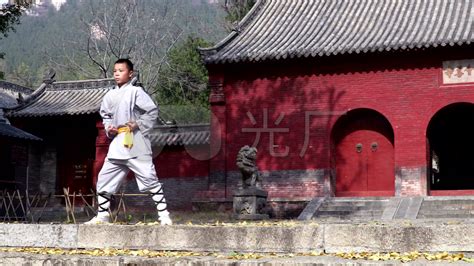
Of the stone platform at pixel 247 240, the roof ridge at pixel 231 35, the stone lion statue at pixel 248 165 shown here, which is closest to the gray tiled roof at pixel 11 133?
the roof ridge at pixel 231 35

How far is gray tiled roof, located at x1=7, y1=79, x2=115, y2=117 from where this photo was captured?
22.7 m

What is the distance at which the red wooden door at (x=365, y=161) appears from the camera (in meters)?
17.7

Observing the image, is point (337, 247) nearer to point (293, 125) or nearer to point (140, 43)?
point (293, 125)

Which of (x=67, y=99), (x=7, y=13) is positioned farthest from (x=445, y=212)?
(x=67, y=99)

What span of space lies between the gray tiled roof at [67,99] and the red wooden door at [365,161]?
8.37 meters

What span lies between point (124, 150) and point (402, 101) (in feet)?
37.0

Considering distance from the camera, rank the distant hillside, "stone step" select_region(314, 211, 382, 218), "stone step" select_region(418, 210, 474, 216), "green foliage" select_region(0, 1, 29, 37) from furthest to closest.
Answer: the distant hillside, "stone step" select_region(314, 211, 382, 218), "green foliage" select_region(0, 1, 29, 37), "stone step" select_region(418, 210, 474, 216)

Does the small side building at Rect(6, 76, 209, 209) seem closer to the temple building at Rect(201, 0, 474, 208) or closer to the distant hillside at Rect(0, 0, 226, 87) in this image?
the temple building at Rect(201, 0, 474, 208)

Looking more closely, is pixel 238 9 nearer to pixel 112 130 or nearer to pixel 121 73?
pixel 121 73

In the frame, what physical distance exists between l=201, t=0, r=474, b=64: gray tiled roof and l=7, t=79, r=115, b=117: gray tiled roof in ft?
19.8

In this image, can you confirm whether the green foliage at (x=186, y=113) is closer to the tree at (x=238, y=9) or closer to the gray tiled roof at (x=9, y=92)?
the tree at (x=238, y=9)

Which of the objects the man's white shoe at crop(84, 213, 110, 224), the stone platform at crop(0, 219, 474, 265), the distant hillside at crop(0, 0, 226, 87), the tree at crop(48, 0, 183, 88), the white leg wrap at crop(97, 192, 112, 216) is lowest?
the stone platform at crop(0, 219, 474, 265)

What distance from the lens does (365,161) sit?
1788cm

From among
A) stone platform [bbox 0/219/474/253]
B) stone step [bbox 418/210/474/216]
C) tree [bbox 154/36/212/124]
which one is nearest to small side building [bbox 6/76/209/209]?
tree [bbox 154/36/212/124]
